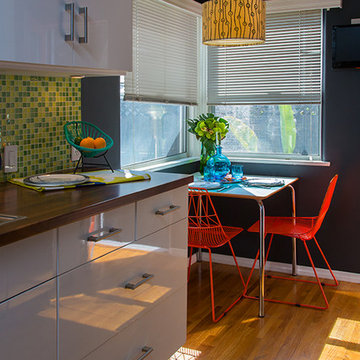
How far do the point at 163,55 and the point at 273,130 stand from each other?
44.4 inches

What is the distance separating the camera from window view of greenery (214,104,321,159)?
4211 millimetres

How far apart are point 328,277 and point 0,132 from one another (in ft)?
9.17

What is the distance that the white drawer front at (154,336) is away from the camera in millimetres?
2018

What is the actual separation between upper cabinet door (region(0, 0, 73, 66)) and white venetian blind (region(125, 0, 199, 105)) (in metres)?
1.41

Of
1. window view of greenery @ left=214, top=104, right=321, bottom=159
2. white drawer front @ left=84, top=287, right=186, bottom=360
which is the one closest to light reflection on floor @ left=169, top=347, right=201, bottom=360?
white drawer front @ left=84, top=287, right=186, bottom=360

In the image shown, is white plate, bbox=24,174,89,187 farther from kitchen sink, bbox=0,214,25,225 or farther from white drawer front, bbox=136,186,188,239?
kitchen sink, bbox=0,214,25,225

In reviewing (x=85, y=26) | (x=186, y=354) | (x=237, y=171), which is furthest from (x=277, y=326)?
(x=85, y=26)

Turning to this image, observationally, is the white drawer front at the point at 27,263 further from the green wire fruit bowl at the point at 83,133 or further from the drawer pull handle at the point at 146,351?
the green wire fruit bowl at the point at 83,133

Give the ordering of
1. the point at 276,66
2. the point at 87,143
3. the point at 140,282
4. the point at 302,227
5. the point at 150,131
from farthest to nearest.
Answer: the point at 276,66 → the point at 150,131 → the point at 302,227 → the point at 87,143 → the point at 140,282

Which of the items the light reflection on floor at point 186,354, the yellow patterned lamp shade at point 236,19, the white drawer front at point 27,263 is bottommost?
the light reflection on floor at point 186,354

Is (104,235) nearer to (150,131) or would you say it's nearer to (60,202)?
(60,202)

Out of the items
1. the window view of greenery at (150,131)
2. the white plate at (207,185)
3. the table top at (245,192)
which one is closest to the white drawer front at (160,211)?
the table top at (245,192)

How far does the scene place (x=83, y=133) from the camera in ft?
9.19

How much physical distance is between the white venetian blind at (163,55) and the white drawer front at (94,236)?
1537 mm
